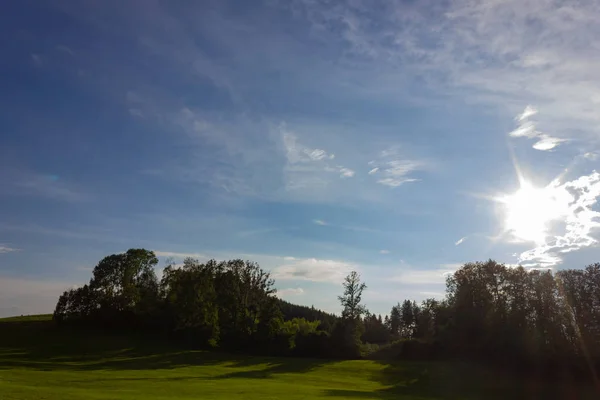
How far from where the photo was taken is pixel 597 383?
6219cm

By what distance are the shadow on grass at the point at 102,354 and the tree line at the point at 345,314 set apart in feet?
21.7

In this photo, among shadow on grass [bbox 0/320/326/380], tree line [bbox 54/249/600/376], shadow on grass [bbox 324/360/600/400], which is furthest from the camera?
tree line [bbox 54/249/600/376]

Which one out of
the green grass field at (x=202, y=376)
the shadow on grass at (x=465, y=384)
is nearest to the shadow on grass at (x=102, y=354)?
the green grass field at (x=202, y=376)

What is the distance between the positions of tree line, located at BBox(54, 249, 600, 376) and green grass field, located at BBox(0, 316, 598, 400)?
299 inches

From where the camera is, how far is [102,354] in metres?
67.2

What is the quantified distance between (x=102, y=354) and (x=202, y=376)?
96.1ft

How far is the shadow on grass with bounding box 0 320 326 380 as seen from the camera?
5394 cm

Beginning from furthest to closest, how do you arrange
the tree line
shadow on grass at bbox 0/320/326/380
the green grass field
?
the tree line, shadow on grass at bbox 0/320/326/380, the green grass field

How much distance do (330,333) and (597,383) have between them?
141 ft

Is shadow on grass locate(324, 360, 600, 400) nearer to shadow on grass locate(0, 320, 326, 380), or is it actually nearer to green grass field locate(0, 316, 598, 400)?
green grass field locate(0, 316, 598, 400)

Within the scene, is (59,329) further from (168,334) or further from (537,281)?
(537,281)

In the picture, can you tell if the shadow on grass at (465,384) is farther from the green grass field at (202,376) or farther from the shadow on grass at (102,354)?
the shadow on grass at (102,354)

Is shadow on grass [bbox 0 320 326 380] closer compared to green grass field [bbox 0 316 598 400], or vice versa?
green grass field [bbox 0 316 598 400]

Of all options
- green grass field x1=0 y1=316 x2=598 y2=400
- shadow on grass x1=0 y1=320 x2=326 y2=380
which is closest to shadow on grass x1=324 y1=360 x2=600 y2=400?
green grass field x1=0 y1=316 x2=598 y2=400
